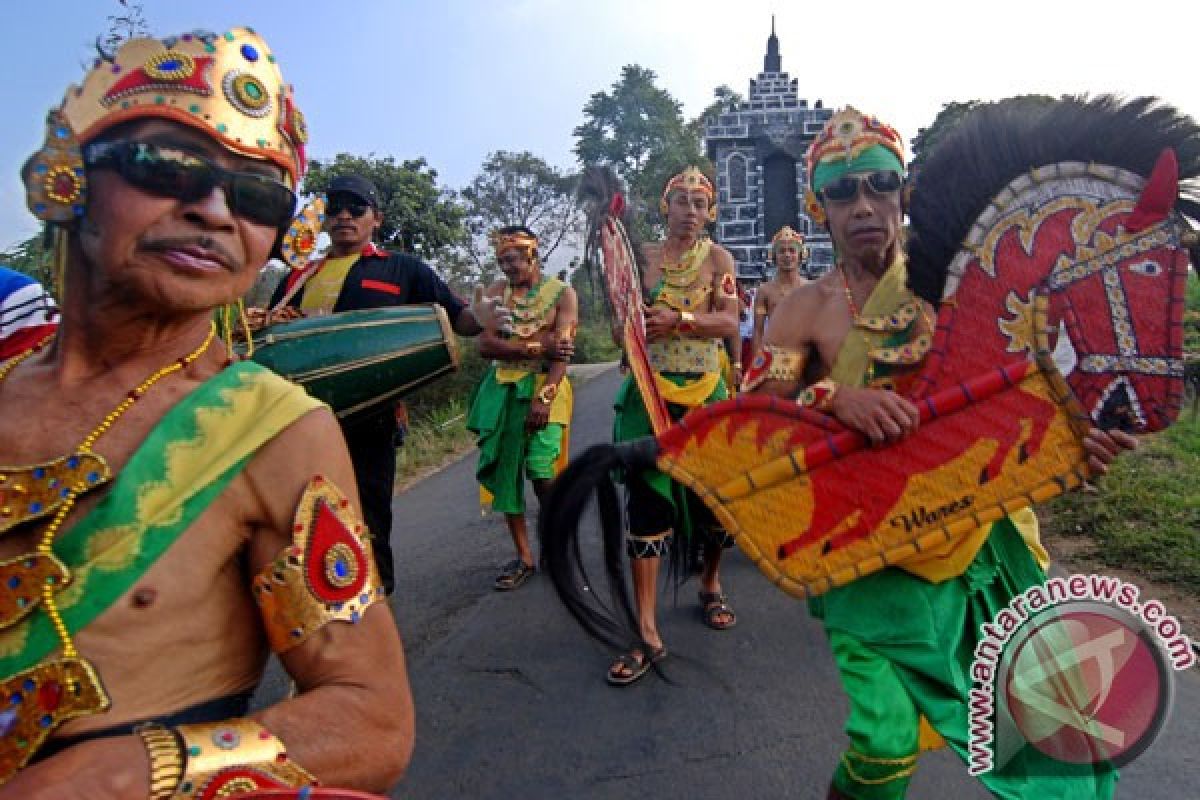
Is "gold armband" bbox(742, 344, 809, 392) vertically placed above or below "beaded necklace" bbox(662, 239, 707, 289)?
below

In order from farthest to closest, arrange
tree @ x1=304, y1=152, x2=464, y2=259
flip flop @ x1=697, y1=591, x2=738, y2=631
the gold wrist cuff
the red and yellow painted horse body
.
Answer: tree @ x1=304, y1=152, x2=464, y2=259 < flip flop @ x1=697, y1=591, x2=738, y2=631 < the red and yellow painted horse body < the gold wrist cuff

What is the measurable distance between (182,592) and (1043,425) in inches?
72.7

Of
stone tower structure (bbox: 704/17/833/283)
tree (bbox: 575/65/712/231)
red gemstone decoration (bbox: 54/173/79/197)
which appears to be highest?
tree (bbox: 575/65/712/231)

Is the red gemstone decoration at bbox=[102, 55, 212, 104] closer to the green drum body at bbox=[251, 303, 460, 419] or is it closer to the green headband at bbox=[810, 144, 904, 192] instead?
the green drum body at bbox=[251, 303, 460, 419]

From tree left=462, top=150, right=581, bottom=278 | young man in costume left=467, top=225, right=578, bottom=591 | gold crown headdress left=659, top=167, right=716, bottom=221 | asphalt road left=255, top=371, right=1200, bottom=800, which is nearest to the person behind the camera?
asphalt road left=255, top=371, right=1200, bottom=800

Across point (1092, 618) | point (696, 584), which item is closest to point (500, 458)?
point (696, 584)

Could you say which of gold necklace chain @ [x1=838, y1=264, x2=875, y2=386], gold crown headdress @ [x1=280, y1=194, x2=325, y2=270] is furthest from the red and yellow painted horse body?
gold crown headdress @ [x1=280, y1=194, x2=325, y2=270]

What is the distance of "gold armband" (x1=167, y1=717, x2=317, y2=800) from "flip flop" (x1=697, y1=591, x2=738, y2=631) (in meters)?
3.28

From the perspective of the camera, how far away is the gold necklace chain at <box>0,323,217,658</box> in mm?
1012

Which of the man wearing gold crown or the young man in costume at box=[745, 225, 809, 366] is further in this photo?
the young man in costume at box=[745, 225, 809, 366]

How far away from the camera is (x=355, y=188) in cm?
375

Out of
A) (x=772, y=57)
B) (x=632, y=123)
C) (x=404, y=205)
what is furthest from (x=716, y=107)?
(x=404, y=205)

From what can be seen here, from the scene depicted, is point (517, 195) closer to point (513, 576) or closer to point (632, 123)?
point (632, 123)

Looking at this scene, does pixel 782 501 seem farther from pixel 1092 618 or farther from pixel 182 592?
pixel 182 592
